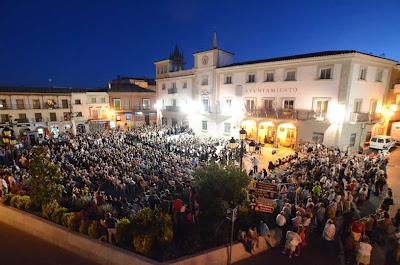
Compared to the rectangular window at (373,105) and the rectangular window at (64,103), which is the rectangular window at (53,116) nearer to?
the rectangular window at (64,103)

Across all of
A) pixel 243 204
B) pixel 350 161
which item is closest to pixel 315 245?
pixel 243 204

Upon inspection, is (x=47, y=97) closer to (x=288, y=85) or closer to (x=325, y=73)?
(x=288, y=85)

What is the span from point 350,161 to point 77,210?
55.8 feet

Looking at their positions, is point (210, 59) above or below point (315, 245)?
above

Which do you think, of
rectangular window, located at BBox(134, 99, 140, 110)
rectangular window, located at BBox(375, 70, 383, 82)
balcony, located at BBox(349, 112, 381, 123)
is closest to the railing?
rectangular window, located at BBox(134, 99, 140, 110)

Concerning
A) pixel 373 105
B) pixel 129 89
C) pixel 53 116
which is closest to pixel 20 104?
pixel 53 116

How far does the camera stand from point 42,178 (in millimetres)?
9898

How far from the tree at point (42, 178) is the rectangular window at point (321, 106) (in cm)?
2181

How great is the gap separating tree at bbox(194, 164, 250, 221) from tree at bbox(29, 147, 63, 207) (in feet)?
22.8

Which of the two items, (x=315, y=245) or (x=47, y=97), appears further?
(x=47, y=97)

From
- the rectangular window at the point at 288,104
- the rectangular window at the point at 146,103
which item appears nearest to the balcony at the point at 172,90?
the rectangular window at the point at 146,103

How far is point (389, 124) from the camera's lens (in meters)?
23.8

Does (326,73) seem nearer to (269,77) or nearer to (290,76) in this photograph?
(290,76)

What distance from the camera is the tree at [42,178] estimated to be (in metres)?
9.96
